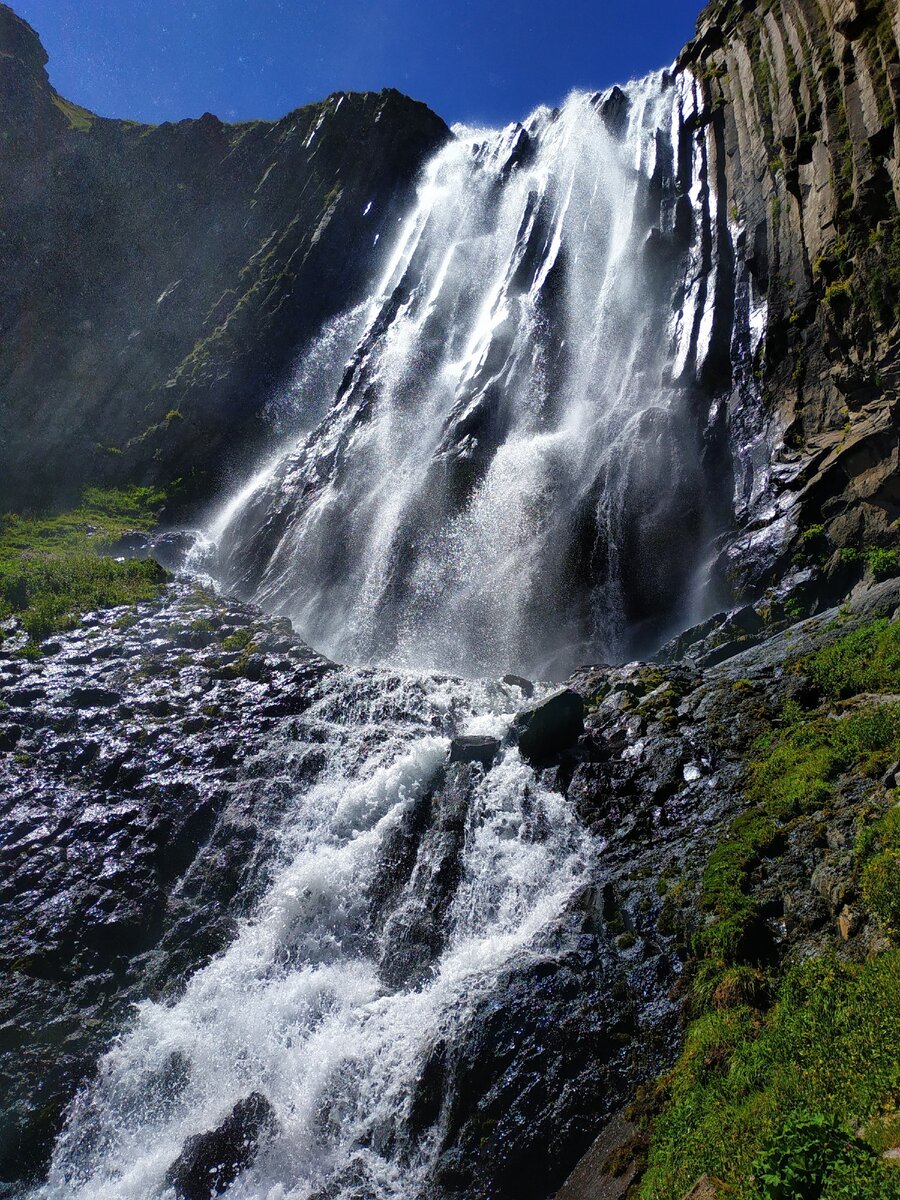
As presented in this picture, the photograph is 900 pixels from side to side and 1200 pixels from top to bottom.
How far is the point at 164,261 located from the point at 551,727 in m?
44.5

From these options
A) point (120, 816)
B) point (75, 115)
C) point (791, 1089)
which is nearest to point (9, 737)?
point (120, 816)

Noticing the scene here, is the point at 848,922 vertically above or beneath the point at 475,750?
beneath

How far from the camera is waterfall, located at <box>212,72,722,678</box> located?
71.3ft

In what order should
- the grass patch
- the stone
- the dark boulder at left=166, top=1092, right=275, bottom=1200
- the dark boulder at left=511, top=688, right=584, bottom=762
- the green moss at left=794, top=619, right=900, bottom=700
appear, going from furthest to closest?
the dark boulder at left=511, top=688, right=584, bottom=762 < the green moss at left=794, top=619, right=900, bottom=700 < the dark boulder at left=166, top=1092, right=275, bottom=1200 < the stone < the grass patch

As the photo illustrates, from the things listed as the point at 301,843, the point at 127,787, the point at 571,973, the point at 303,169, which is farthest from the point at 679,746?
the point at 303,169

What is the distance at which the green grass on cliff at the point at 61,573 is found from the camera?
70.5 ft

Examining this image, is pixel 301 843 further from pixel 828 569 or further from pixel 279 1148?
pixel 828 569

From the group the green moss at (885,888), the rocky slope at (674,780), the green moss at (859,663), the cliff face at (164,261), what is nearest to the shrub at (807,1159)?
the rocky slope at (674,780)

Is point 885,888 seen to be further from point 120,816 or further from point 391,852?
point 120,816

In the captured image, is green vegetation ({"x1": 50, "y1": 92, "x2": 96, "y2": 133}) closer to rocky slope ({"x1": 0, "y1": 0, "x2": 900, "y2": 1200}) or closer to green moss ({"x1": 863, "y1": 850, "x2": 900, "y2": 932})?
rocky slope ({"x1": 0, "y1": 0, "x2": 900, "y2": 1200})

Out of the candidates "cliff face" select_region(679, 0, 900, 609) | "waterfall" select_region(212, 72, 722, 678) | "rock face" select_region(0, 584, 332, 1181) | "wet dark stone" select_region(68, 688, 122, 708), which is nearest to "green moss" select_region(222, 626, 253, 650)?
"rock face" select_region(0, 584, 332, 1181)

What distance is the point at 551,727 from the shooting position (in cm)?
1417

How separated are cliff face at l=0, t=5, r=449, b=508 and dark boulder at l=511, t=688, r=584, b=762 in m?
29.5

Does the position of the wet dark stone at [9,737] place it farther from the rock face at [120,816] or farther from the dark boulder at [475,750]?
the dark boulder at [475,750]
